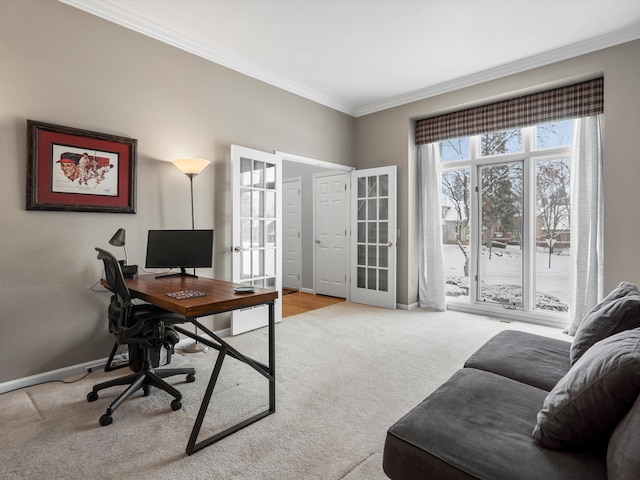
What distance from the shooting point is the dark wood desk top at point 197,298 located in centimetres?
182

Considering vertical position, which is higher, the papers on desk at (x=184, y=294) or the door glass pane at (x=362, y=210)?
the door glass pane at (x=362, y=210)

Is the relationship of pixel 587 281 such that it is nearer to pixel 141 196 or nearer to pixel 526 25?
pixel 526 25

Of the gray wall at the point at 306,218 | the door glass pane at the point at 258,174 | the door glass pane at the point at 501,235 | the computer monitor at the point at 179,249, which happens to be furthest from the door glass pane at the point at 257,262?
the door glass pane at the point at 501,235

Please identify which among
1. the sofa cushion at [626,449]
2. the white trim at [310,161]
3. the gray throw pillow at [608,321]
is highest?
the white trim at [310,161]

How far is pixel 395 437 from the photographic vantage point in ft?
3.97

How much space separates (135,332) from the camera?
84.6 inches

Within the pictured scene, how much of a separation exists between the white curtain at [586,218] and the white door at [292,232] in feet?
13.6

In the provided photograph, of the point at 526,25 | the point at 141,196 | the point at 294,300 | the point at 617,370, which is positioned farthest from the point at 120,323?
the point at 526,25

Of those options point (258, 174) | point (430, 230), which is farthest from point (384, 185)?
point (258, 174)

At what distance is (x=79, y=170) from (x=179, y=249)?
0.98 meters

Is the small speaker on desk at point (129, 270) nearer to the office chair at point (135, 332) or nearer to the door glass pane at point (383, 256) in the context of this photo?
the office chair at point (135, 332)

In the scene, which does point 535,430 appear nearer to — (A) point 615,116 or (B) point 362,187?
(A) point 615,116

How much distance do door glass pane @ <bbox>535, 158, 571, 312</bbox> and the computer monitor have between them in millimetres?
3794

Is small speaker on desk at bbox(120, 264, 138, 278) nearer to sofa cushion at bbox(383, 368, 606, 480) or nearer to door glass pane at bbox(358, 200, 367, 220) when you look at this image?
sofa cushion at bbox(383, 368, 606, 480)
